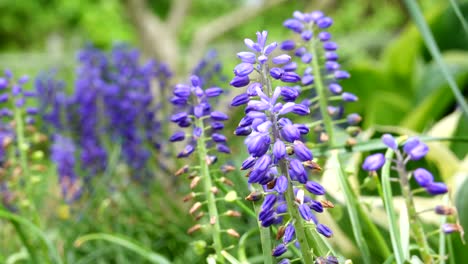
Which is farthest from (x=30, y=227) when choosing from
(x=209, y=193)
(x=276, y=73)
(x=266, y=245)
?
(x=276, y=73)

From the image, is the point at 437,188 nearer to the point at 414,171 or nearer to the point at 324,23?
the point at 414,171

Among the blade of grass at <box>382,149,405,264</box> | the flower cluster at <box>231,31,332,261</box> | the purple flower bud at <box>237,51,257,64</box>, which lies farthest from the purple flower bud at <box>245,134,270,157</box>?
the blade of grass at <box>382,149,405,264</box>

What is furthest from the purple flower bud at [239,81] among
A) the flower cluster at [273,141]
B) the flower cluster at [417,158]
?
the flower cluster at [417,158]

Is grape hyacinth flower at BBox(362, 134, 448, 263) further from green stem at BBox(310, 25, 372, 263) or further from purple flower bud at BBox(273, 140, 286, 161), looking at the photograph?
purple flower bud at BBox(273, 140, 286, 161)

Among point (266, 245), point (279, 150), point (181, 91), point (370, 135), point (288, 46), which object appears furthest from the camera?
point (370, 135)

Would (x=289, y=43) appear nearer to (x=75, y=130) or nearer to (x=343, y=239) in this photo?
(x=343, y=239)

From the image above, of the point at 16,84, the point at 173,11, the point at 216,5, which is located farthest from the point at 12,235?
the point at 216,5

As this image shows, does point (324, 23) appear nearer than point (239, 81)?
No
